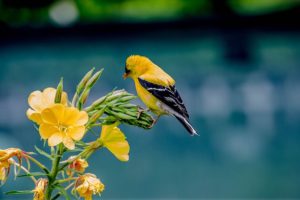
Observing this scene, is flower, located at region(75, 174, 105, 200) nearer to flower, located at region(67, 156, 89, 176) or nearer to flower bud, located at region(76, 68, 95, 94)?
flower, located at region(67, 156, 89, 176)

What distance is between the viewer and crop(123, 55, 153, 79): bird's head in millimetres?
1262

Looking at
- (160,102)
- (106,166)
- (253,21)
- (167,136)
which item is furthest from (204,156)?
(160,102)

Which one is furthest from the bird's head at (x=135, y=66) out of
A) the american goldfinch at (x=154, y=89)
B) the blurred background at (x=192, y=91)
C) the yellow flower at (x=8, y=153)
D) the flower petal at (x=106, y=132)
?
the blurred background at (x=192, y=91)

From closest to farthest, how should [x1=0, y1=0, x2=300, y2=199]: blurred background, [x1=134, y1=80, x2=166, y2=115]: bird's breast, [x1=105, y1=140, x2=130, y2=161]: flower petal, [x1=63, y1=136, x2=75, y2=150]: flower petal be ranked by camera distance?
[x1=63, y1=136, x2=75, y2=150]: flower petal, [x1=105, y1=140, x2=130, y2=161]: flower petal, [x1=134, y1=80, x2=166, y2=115]: bird's breast, [x1=0, y1=0, x2=300, y2=199]: blurred background

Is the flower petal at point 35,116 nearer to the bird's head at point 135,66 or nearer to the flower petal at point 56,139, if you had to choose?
the flower petal at point 56,139

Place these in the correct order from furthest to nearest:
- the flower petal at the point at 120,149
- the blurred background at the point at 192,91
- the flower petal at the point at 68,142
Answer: the blurred background at the point at 192,91
the flower petal at the point at 120,149
the flower petal at the point at 68,142

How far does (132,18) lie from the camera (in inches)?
239

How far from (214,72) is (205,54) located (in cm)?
35

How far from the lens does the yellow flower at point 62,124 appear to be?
904mm

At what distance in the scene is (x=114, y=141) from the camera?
1.02m

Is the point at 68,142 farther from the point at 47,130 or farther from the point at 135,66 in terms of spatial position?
the point at 135,66

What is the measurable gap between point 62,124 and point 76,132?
29 millimetres

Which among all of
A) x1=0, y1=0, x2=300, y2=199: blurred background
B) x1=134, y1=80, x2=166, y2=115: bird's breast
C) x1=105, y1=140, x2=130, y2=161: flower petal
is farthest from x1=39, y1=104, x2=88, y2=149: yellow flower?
x1=0, y1=0, x2=300, y2=199: blurred background

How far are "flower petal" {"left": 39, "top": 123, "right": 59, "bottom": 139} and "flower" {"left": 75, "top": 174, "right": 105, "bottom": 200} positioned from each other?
0.26 feet
